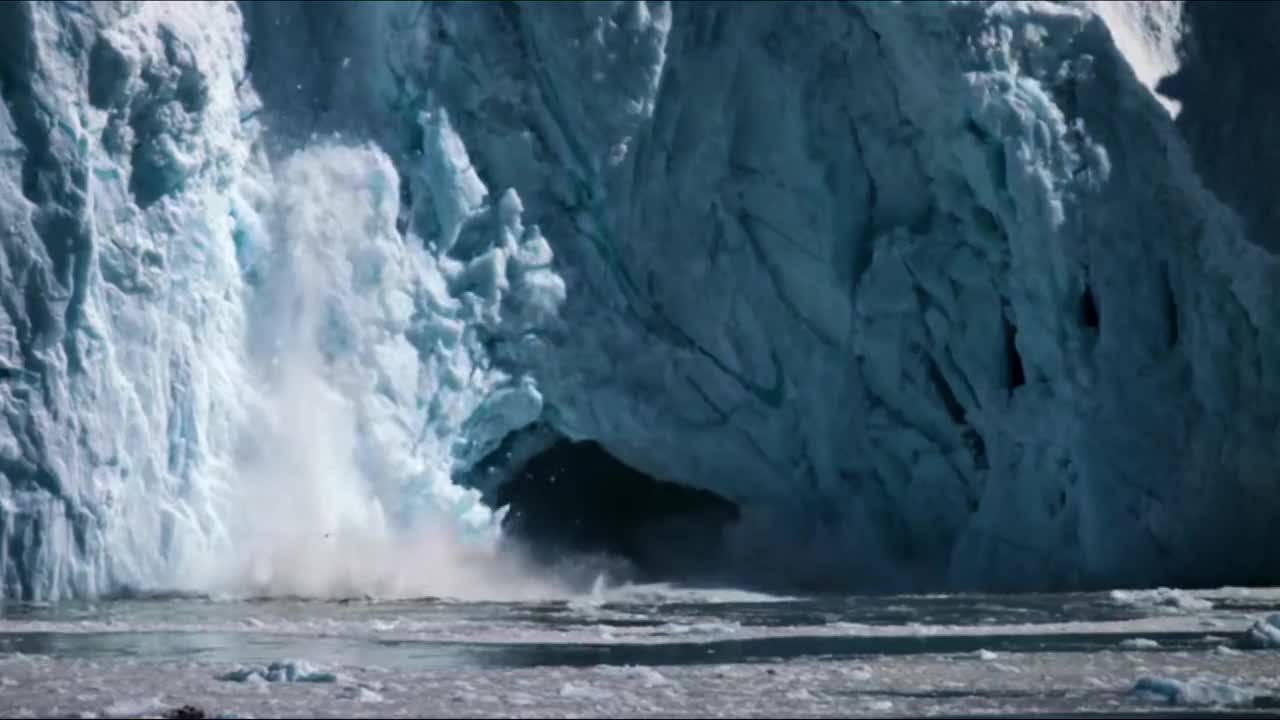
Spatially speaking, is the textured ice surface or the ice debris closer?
the textured ice surface

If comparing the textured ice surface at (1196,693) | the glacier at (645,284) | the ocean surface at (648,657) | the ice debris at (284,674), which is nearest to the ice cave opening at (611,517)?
the glacier at (645,284)

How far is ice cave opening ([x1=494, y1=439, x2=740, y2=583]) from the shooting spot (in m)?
19.2

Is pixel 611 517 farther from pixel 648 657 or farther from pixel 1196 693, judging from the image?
pixel 1196 693

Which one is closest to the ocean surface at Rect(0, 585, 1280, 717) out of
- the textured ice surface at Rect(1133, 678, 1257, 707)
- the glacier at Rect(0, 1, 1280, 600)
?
the textured ice surface at Rect(1133, 678, 1257, 707)

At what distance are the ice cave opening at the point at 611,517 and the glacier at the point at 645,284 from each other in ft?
2.81

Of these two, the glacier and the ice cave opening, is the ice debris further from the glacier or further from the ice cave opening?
the ice cave opening

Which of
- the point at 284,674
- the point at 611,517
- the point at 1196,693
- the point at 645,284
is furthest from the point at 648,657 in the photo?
the point at 611,517

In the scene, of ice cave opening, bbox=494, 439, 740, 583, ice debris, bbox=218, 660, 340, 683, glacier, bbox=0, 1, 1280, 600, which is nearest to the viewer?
ice debris, bbox=218, 660, 340, 683

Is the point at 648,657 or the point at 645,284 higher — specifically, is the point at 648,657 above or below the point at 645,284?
below

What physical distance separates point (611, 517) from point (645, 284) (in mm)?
2656

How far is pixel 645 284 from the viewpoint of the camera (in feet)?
60.0

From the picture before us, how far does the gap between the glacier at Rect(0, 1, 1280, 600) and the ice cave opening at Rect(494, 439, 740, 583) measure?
86cm

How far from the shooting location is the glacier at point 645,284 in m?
16.0

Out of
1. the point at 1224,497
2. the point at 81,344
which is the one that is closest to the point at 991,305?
the point at 1224,497
